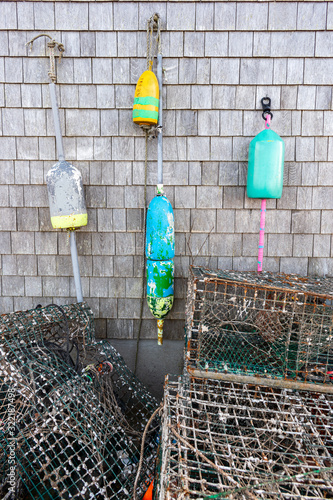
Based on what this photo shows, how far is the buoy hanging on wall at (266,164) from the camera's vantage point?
2.45 m

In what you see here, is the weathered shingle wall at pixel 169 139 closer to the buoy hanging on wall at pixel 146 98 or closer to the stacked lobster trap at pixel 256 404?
the buoy hanging on wall at pixel 146 98

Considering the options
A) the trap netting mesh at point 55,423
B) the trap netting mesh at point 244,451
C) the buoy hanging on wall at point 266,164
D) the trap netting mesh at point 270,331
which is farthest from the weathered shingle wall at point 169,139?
the trap netting mesh at point 244,451

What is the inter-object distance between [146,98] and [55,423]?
228 centimetres

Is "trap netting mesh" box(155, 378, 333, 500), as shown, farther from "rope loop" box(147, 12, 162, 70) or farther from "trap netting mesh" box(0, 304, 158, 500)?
"rope loop" box(147, 12, 162, 70)

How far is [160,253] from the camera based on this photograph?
8.37ft

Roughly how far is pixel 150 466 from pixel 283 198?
2287 millimetres

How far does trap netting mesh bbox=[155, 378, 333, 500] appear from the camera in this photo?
48.2 inches

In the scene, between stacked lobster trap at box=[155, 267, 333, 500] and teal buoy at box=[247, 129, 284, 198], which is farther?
teal buoy at box=[247, 129, 284, 198]

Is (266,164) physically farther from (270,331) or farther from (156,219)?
(270,331)

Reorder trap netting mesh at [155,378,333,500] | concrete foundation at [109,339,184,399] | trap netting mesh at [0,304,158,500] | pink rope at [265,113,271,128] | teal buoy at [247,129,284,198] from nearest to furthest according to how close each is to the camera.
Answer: trap netting mesh at [155,378,333,500], trap netting mesh at [0,304,158,500], teal buoy at [247,129,284,198], pink rope at [265,113,271,128], concrete foundation at [109,339,184,399]

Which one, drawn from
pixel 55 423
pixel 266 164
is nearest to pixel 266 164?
pixel 266 164

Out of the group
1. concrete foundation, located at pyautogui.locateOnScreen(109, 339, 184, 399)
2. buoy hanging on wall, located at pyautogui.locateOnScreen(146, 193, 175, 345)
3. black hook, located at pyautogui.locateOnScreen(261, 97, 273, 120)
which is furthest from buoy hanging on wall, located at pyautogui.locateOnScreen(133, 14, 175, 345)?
black hook, located at pyautogui.locateOnScreen(261, 97, 273, 120)

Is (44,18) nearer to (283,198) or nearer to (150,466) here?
(283,198)

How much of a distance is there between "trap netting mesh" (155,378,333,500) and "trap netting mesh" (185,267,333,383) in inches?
6.0
